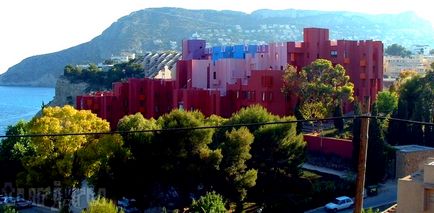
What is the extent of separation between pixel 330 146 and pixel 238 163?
6.97 meters

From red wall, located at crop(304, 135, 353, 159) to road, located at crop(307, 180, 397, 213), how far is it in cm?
228

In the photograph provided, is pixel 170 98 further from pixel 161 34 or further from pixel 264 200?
pixel 161 34

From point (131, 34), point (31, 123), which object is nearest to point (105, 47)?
point (131, 34)

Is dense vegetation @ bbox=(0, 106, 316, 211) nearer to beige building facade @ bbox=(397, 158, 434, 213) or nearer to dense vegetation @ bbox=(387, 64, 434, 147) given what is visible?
dense vegetation @ bbox=(387, 64, 434, 147)

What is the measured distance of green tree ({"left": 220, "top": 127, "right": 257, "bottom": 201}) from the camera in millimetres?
19188

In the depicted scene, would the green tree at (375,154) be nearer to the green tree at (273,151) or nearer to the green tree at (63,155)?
the green tree at (273,151)

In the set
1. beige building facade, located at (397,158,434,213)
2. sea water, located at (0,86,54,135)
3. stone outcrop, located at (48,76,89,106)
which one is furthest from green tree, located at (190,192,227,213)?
sea water, located at (0,86,54,135)

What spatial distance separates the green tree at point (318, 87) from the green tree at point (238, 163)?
23.6ft

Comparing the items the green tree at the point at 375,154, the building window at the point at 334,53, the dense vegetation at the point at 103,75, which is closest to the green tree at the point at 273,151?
the green tree at the point at 375,154

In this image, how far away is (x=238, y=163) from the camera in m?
19.3

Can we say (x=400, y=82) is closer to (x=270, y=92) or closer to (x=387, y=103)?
(x=387, y=103)

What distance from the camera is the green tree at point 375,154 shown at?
2164cm

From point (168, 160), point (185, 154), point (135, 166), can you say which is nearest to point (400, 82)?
point (185, 154)

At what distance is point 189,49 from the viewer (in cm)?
4034
